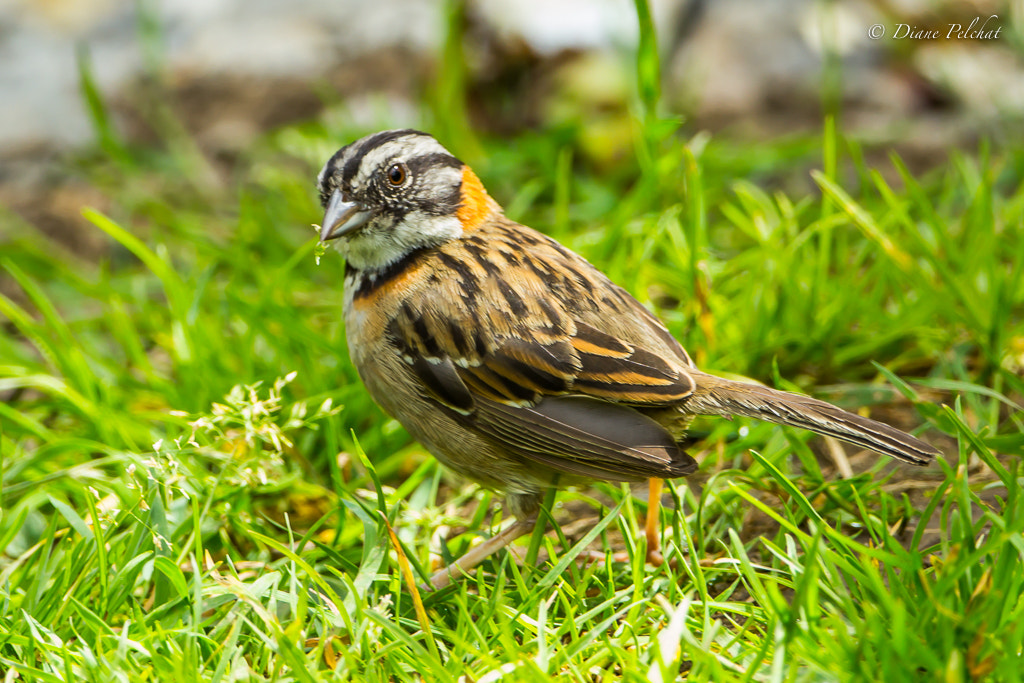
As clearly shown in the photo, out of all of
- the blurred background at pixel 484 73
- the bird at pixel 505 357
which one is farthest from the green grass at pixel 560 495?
the blurred background at pixel 484 73

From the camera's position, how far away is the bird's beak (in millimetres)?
3637

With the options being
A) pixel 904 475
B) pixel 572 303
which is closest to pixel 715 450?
pixel 904 475

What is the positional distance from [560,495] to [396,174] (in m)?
1.42

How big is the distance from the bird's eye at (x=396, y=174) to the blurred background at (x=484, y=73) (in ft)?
8.98

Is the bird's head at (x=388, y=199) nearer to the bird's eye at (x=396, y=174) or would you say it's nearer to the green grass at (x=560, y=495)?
the bird's eye at (x=396, y=174)

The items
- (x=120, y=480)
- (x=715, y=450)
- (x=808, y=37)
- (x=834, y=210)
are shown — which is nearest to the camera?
(x=120, y=480)

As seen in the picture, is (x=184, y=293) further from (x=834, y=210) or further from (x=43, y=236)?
(x=834, y=210)

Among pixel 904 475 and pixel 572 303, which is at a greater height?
pixel 572 303

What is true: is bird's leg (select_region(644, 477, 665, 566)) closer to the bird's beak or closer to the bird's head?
the bird's head

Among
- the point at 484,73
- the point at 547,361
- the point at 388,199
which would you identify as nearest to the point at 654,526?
the point at 547,361

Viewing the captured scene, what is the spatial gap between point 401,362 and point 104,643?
1305mm

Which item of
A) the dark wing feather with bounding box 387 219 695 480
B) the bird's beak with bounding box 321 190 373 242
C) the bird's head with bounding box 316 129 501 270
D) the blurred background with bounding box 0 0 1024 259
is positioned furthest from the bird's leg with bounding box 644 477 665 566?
the blurred background with bounding box 0 0 1024 259

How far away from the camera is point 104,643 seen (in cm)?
304

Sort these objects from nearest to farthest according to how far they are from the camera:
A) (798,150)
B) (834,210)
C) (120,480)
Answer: (120,480) → (834,210) → (798,150)
